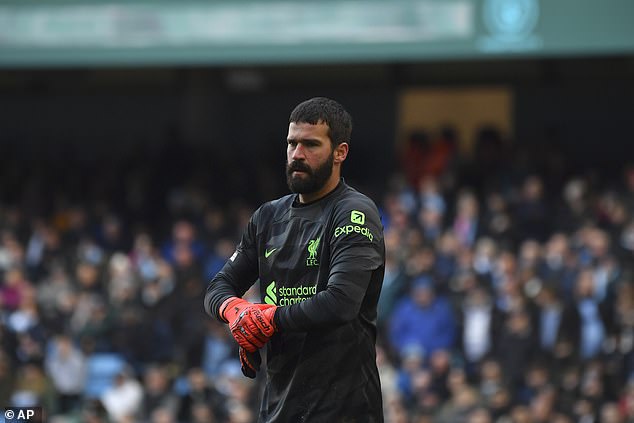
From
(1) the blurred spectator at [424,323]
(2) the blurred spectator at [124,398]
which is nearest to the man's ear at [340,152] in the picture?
(1) the blurred spectator at [424,323]

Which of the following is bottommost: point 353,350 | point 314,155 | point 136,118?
point 353,350

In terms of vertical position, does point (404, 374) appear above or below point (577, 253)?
below

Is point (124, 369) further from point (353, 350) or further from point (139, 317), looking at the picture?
point (353, 350)

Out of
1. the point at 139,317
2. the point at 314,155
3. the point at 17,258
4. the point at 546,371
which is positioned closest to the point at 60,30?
the point at 17,258

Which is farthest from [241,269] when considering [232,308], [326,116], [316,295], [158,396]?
[158,396]

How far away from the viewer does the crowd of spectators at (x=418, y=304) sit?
42.9 ft

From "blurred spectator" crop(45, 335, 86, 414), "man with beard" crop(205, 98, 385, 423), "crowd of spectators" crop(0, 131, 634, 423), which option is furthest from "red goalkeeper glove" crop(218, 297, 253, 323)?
"blurred spectator" crop(45, 335, 86, 414)

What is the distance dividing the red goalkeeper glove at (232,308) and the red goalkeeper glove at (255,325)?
1.6 inches

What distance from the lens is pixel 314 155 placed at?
5.01 meters

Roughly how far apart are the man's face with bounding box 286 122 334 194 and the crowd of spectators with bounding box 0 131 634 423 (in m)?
7.79

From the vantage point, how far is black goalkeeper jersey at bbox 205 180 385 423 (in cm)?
492

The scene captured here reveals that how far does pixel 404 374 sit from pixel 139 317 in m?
3.50

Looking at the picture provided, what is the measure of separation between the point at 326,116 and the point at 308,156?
167mm

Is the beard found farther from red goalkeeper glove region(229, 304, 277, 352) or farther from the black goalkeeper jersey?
red goalkeeper glove region(229, 304, 277, 352)
